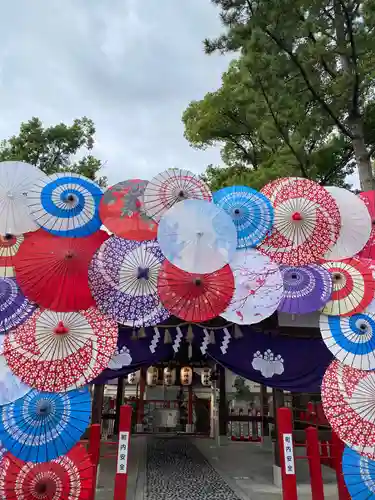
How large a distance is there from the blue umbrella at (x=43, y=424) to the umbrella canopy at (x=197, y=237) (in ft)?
6.83

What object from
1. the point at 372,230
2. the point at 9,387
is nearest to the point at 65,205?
the point at 9,387

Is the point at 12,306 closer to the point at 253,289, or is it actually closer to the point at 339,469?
the point at 253,289

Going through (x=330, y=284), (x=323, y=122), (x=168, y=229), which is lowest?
(x=330, y=284)

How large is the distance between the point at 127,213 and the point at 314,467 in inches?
174

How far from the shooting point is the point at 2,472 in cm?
409

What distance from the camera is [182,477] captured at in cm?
739

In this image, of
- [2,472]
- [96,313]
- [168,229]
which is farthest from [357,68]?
[2,472]

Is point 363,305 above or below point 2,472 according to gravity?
above

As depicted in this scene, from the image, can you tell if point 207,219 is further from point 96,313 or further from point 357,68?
point 357,68

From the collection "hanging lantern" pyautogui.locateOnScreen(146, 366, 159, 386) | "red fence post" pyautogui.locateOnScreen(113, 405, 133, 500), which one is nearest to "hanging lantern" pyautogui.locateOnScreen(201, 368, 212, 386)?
"hanging lantern" pyautogui.locateOnScreen(146, 366, 159, 386)

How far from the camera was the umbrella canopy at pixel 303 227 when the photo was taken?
221 inches

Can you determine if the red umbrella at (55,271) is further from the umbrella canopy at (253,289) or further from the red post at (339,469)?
the red post at (339,469)

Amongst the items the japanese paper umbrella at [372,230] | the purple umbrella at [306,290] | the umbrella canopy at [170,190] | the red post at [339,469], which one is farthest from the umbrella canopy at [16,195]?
the red post at [339,469]

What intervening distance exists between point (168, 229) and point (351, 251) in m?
2.92
